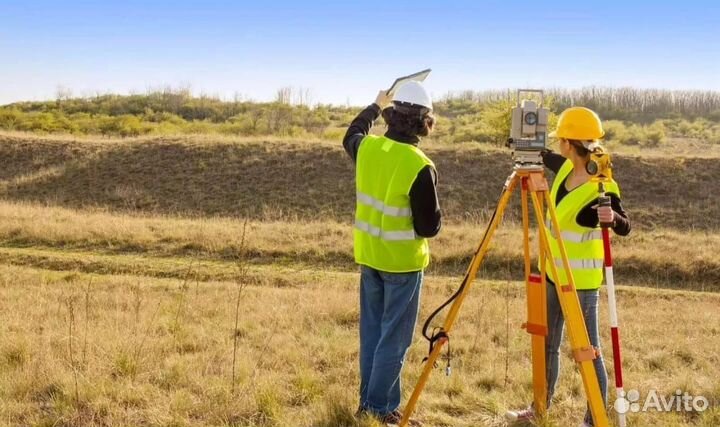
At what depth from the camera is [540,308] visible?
12.5 feet

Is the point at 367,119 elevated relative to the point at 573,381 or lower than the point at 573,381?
elevated

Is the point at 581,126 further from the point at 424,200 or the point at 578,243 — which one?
the point at 424,200

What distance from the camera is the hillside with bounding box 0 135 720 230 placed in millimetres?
21188

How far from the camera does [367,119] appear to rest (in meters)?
4.24

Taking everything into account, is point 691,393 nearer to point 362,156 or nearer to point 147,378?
point 362,156

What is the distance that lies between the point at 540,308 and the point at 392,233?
3.25ft

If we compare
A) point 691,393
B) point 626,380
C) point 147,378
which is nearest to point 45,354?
point 147,378

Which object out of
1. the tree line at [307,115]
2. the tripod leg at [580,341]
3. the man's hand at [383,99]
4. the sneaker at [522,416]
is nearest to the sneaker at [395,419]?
the sneaker at [522,416]

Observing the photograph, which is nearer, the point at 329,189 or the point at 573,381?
the point at 573,381

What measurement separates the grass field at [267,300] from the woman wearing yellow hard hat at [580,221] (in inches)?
27.3

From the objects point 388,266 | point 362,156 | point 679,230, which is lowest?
point 679,230

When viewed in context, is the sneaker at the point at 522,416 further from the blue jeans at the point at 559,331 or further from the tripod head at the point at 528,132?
the tripod head at the point at 528,132

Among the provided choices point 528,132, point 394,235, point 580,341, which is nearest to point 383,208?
point 394,235

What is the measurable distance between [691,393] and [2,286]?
8333mm
